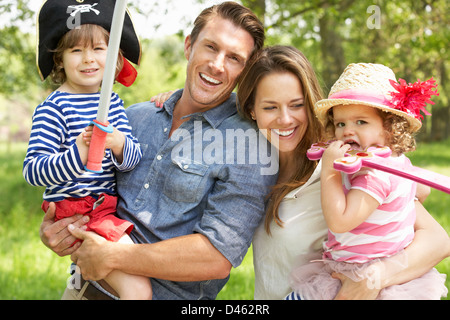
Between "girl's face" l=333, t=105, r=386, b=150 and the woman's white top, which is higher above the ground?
"girl's face" l=333, t=105, r=386, b=150

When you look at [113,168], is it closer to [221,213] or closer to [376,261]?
[221,213]

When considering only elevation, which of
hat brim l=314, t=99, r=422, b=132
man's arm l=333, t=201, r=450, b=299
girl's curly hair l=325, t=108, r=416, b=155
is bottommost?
man's arm l=333, t=201, r=450, b=299

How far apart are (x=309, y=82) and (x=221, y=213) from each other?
781mm

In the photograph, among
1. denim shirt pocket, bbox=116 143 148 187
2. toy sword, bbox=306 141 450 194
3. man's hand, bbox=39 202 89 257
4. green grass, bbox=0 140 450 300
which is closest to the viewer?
toy sword, bbox=306 141 450 194

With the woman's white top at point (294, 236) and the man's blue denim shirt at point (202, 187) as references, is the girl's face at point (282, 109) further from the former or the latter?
the woman's white top at point (294, 236)

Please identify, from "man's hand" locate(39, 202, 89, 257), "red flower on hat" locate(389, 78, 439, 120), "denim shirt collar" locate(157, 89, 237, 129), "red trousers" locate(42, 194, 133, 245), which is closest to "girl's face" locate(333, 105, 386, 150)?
"red flower on hat" locate(389, 78, 439, 120)

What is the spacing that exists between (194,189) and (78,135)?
2.00 ft

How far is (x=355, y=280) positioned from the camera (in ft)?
7.36

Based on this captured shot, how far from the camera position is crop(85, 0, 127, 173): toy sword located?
175 cm

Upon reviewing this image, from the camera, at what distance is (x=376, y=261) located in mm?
2238

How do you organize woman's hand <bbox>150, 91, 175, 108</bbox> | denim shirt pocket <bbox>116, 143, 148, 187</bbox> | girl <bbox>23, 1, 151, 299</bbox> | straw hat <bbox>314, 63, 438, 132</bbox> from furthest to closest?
1. woman's hand <bbox>150, 91, 175, 108</bbox>
2. denim shirt pocket <bbox>116, 143, 148, 187</bbox>
3. girl <bbox>23, 1, 151, 299</bbox>
4. straw hat <bbox>314, 63, 438, 132</bbox>

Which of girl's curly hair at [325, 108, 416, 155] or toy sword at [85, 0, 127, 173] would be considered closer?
toy sword at [85, 0, 127, 173]

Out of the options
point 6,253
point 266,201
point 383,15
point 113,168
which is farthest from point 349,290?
point 383,15

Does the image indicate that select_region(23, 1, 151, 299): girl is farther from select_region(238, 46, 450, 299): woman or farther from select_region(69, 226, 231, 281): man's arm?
select_region(238, 46, 450, 299): woman
